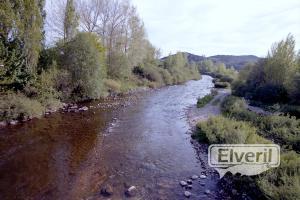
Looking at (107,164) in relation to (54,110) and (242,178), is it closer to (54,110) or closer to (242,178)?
(242,178)

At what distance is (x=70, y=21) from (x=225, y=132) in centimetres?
1942

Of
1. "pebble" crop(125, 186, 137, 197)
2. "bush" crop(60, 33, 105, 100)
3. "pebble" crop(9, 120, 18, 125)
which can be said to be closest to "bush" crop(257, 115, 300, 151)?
"pebble" crop(125, 186, 137, 197)

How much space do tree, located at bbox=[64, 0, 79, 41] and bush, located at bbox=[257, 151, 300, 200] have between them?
21516mm

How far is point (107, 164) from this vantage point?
317 inches

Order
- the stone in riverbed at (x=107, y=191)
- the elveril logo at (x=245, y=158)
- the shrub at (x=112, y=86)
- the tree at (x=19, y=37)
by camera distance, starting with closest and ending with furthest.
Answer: the stone in riverbed at (x=107, y=191)
the elveril logo at (x=245, y=158)
the tree at (x=19, y=37)
the shrub at (x=112, y=86)

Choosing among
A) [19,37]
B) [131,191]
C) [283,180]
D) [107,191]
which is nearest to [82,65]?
[19,37]

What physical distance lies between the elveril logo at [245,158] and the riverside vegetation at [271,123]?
21 cm

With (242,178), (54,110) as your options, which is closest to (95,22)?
(54,110)

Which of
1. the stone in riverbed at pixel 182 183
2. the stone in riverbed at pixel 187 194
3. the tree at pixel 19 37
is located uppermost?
the tree at pixel 19 37

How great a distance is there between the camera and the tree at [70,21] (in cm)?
2214

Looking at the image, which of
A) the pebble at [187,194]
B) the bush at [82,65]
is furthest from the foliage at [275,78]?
the bush at [82,65]

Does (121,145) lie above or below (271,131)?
below

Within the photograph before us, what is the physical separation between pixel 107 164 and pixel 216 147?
4.02 metres

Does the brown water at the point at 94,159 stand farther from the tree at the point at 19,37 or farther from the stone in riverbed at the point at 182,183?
the tree at the point at 19,37
